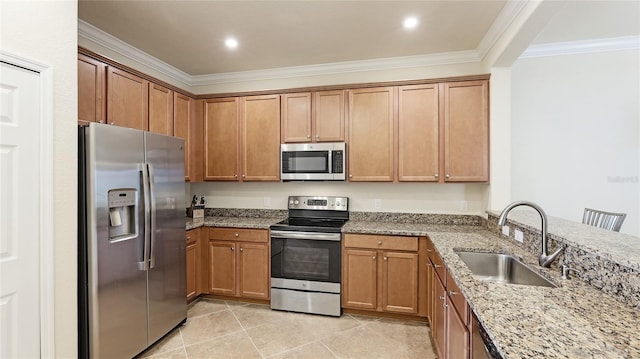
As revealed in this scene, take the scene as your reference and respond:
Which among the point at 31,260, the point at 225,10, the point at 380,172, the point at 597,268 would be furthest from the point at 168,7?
the point at 597,268

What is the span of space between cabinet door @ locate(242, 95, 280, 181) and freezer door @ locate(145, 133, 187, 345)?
0.84 meters

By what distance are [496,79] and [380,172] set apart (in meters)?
1.43

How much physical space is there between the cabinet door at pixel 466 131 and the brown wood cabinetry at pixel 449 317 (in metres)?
1.03

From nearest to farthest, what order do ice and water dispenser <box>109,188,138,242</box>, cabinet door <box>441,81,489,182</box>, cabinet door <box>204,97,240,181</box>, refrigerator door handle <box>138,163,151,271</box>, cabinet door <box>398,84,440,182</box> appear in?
1. ice and water dispenser <box>109,188,138,242</box>
2. refrigerator door handle <box>138,163,151,271</box>
3. cabinet door <box>441,81,489,182</box>
4. cabinet door <box>398,84,440,182</box>
5. cabinet door <box>204,97,240,181</box>

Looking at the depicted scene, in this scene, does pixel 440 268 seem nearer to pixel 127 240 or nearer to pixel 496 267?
pixel 496 267

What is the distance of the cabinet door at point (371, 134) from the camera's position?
10.4ft

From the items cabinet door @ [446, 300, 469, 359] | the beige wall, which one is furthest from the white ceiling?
cabinet door @ [446, 300, 469, 359]

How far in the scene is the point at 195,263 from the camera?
3213mm

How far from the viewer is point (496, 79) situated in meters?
2.86

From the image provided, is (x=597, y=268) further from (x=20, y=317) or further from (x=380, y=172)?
(x=20, y=317)

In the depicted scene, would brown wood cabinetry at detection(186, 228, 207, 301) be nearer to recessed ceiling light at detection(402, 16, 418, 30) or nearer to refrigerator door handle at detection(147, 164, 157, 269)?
refrigerator door handle at detection(147, 164, 157, 269)

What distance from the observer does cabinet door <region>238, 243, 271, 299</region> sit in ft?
10.4

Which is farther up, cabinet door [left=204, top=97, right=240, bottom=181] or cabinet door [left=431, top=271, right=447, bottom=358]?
cabinet door [left=204, top=97, right=240, bottom=181]

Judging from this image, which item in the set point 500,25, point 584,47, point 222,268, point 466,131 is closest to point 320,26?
point 500,25
